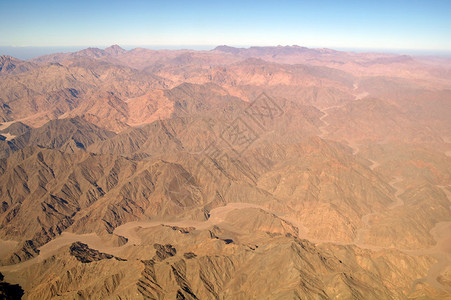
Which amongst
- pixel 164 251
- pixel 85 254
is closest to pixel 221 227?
pixel 164 251

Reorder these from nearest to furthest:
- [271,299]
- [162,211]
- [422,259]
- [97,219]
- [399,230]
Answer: [271,299] → [422,259] → [399,230] → [97,219] → [162,211]

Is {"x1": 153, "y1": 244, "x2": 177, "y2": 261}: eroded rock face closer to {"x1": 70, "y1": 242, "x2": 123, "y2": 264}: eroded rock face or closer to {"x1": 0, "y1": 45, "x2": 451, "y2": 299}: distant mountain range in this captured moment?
{"x1": 0, "y1": 45, "x2": 451, "y2": 299}: distant mountain range

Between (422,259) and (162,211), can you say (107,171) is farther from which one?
(422,259)

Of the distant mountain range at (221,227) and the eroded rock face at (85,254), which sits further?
the eroded rock face at (85,254)

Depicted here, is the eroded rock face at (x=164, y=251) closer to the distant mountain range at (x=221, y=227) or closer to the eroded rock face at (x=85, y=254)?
the distant mountain range at (x=221, y=227)

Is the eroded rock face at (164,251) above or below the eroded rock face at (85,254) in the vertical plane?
above

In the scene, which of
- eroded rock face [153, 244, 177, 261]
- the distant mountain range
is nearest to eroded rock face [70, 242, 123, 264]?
the distant mountain range

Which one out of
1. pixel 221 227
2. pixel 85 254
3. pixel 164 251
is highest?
pixel 164 251

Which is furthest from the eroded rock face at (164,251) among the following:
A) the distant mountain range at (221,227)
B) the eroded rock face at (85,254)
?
the eroded rock face at (85,254)

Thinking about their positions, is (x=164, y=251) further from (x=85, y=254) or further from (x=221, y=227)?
Answer: (x=221, y=227)

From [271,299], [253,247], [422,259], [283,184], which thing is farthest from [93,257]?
[422,259]

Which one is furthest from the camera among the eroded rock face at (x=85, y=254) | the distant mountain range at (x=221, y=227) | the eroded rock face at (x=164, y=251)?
the eroded rock face at (x=85, y=254)
